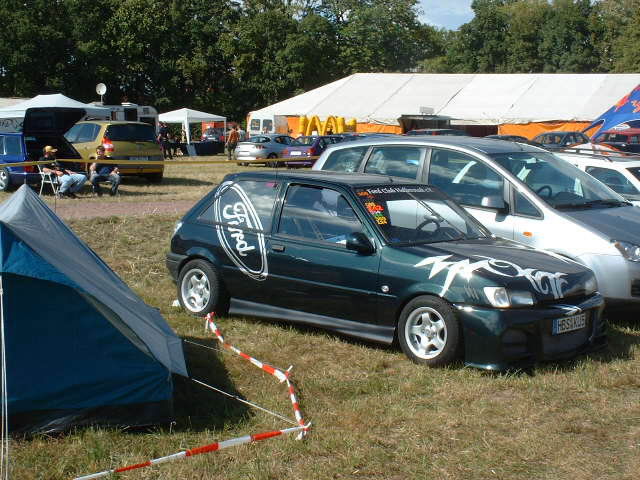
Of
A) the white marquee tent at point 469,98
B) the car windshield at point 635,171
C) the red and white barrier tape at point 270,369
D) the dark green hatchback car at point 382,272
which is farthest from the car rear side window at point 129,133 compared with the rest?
the white marquee tent at point 469,98

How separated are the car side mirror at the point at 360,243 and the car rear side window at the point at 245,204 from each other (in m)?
1.03

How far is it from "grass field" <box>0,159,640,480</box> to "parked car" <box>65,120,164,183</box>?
13.9 meters

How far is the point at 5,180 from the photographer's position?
18422mm

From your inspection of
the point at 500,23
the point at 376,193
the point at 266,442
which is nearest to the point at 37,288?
the point at 266,442

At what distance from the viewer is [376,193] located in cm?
721

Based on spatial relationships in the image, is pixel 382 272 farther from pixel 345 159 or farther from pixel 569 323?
pixel 345 159

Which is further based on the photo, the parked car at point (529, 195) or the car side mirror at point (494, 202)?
the car side mirror at point (494, 202)

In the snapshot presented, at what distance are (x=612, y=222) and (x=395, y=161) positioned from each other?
242cm

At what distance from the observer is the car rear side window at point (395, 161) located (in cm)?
904

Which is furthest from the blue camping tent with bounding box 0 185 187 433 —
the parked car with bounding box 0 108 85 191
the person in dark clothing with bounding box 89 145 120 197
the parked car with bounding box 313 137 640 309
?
the person in dark clothing with bounding box 89 145 120 197

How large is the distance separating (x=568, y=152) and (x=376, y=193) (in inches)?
196

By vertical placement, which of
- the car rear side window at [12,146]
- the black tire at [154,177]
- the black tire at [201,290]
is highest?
the car rear side window at [12,146]

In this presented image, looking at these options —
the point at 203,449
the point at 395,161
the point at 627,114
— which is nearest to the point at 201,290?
the point at 395,161

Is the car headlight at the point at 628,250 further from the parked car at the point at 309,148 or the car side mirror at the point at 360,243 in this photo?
the parked car at the point at 309,148
